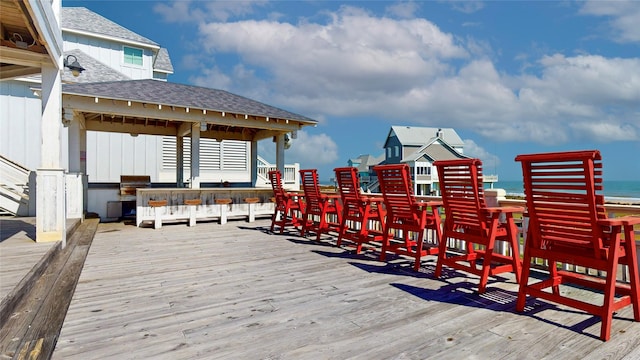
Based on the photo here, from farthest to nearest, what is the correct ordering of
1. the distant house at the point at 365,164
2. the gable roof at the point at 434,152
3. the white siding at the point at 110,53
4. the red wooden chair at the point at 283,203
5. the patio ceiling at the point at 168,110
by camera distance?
the distant house at the point at 365,164
the gable roof at the point at 434,152
the white siding at the point at 110,53
the patio ceiling at the point at 168,110
the red wooden chair at the point at 283,203

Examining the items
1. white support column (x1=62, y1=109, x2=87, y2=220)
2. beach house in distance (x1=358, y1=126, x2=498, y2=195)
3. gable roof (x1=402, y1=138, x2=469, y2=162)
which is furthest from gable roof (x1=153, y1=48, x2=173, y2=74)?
gable roof (x1=402, y1=138, x2=469, y2=162)

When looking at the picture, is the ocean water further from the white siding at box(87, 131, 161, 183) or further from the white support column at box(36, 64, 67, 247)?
the white siding at box(87, 131, 161, 183)

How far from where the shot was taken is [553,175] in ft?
7.41

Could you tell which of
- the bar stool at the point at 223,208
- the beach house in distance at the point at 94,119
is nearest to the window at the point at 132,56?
the beach house in distance at the point at 94,119

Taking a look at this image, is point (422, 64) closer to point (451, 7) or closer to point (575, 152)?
point (451, 7)

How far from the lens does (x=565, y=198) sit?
7.33ft

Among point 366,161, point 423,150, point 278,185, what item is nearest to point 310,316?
point 278,185

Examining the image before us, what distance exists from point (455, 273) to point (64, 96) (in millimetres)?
8014

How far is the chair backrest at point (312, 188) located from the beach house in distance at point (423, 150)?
22.1 meters

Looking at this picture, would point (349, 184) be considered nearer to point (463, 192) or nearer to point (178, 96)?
point (463, 192)

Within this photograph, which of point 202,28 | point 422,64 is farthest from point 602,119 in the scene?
point 202,28

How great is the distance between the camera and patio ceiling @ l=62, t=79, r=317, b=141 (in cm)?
732

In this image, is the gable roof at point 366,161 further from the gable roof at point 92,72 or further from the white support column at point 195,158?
the white support column at point 195,158

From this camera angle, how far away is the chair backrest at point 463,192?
3.03 metres
